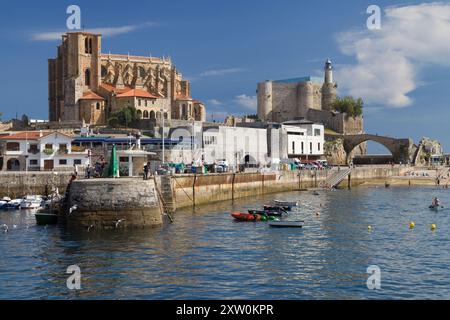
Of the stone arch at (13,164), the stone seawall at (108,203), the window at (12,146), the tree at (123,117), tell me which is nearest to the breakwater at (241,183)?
the stone seawall at (108,203)

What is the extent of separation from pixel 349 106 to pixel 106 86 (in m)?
60.7

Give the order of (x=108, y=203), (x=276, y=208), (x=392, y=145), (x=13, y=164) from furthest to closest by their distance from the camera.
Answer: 1. (x=392, y=145)
2. (x=13, y=164)
3. (x=276, y=208)
4. (x=108, y=203)

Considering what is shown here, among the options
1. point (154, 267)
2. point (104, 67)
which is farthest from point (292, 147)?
point (154, 267)

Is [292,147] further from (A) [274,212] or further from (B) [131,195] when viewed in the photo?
(B) [131,195]

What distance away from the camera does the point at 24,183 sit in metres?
63.7

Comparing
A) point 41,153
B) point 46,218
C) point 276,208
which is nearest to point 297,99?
point 41,153

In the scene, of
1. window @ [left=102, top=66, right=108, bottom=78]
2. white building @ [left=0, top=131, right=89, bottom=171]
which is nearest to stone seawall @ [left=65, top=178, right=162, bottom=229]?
white building @ [left=0, top=131, right=89, bottom=171]

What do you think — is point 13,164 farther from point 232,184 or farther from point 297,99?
point 297,99

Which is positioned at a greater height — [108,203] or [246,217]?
[108,203]

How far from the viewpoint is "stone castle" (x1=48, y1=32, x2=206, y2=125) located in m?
115

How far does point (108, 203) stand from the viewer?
40.5 metres

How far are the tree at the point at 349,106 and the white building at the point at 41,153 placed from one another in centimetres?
8702

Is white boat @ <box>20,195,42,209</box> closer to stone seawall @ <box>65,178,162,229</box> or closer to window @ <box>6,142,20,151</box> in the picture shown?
stone seawall @ <box>65,178,162,229</box>
